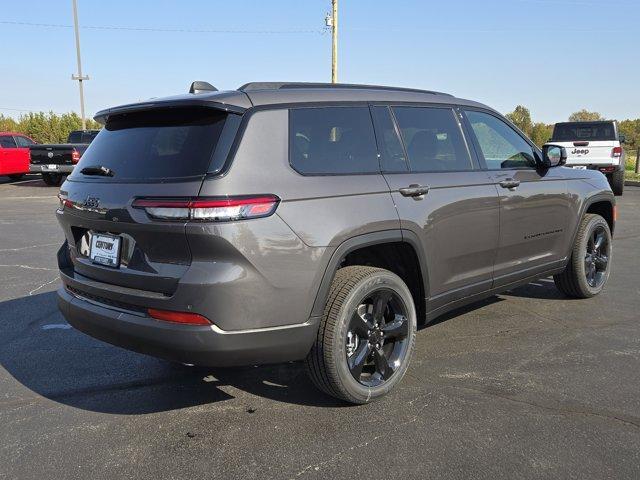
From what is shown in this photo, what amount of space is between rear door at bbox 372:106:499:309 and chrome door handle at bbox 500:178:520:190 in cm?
14

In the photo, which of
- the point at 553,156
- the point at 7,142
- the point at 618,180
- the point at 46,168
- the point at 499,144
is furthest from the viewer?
the point at 7,142

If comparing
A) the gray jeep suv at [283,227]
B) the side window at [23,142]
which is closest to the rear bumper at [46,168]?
the side window at [23,142]

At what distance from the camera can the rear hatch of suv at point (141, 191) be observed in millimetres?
2785

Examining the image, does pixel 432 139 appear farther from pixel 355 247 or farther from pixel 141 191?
pixel 141 191

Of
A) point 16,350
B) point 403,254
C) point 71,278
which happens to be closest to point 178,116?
point 71,278

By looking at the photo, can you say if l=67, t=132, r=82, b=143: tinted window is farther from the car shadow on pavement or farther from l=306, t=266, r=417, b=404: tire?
l=306, t=266, r=417, b=404: tire

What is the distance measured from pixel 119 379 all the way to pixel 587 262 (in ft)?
13.9

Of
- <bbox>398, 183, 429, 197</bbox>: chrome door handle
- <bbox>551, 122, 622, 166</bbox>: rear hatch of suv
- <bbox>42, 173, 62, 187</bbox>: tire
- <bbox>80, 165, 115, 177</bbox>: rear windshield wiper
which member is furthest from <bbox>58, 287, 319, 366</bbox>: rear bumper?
<bbox>42, 173, 62, 187</bbox>: tire

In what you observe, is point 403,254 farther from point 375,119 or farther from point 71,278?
point 71,278

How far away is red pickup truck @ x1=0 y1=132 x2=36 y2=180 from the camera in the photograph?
65.6ft

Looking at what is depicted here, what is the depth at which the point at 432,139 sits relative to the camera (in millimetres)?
3912

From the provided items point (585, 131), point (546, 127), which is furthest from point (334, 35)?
point (546, 127)

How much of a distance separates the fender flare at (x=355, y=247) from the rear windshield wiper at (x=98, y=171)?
130 centimetres

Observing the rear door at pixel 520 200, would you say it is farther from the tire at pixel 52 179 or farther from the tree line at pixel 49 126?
the tree line at pixel 49 126
